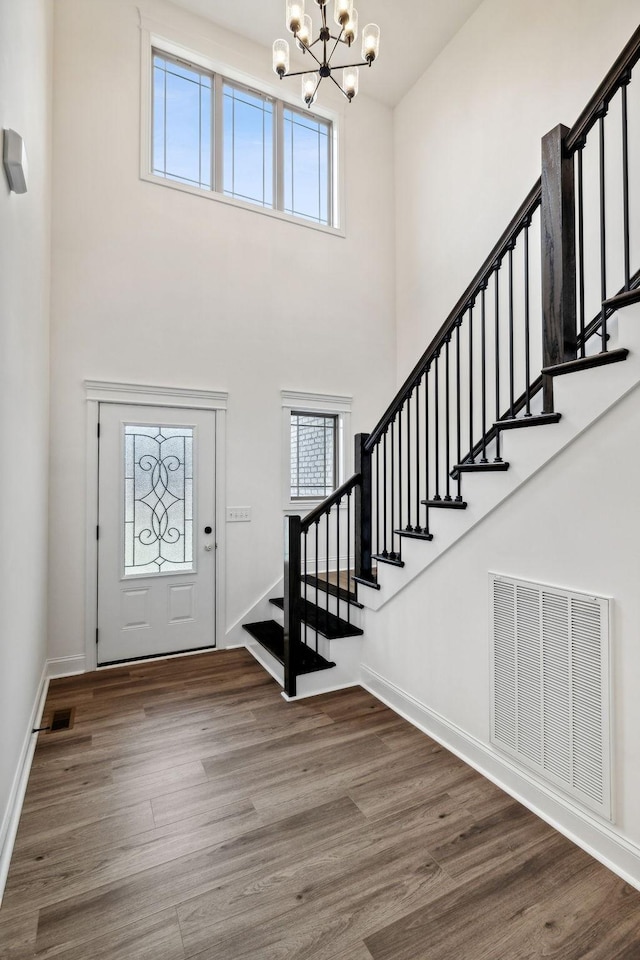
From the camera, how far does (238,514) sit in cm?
440

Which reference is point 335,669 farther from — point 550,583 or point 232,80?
point 232,80

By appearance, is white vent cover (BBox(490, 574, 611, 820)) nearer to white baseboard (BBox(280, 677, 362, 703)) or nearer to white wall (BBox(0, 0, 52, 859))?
white baseboard (BBox(280, 677, 362, 703))

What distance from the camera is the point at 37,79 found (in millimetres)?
2836

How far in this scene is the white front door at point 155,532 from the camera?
3896 mm

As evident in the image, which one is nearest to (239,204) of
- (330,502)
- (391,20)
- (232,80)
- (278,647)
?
(232,80)

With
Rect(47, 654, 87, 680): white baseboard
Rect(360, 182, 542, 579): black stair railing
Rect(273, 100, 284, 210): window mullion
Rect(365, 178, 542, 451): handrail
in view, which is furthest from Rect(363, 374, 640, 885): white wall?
Rect(273, 100, 284, 210): window mullion

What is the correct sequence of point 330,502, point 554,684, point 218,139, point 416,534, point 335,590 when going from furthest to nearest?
point 218,139 → point 335,590 → point 330,502 → point 416,534 → point 554,684

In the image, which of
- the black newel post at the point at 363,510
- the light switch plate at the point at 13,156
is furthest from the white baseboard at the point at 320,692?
the light switch plate at the point at 13,156

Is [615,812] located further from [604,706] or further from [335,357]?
[335,357]

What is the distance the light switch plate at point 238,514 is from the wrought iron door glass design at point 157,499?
347 mm

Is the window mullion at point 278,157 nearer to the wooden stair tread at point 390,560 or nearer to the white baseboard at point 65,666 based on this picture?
the wooden stair tread at point 390,560

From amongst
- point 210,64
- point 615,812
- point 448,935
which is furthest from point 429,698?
point 210,64

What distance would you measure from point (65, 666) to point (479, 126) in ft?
18.8

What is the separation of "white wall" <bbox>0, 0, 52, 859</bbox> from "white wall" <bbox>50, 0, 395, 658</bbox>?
0.29m
